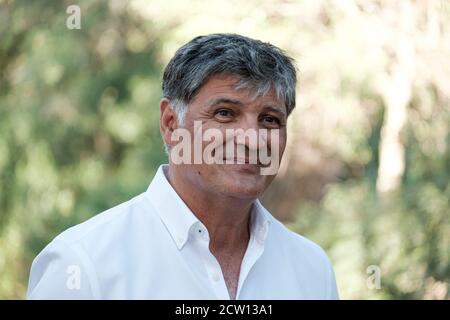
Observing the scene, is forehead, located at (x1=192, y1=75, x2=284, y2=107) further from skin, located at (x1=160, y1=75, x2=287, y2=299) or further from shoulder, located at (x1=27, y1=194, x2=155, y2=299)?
shoulder, located at (x1=27, y1=194, x2=155, y2=299)

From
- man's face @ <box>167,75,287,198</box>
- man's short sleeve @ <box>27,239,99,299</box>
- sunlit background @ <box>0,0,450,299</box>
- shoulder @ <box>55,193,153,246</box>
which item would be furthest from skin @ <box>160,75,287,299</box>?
sunlit background @ <box>0,0,450,299</box>

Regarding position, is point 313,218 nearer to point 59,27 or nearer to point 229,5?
point 229,5

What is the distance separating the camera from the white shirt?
61.2 inches

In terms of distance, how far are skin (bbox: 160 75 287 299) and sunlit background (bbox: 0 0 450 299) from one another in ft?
10.1

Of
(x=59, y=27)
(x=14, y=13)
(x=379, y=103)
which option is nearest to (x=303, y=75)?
(x=379, y=103)

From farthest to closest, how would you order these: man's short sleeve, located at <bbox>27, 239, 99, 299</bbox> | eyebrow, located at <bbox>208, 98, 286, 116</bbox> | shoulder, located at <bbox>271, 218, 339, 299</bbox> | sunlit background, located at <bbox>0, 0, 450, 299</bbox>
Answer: sunlit background, located at <bbox>0, 0, 450, 299</bbox>
shoulder, located at <bbox>271, 218, 339, 299</bbox>
eyebrow, located at <bbox>208, 98, 286, 116</bbox>
man's short sleeve, located at <bbox>27, 239, 99, 299</bbox>

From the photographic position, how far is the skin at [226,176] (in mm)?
1697

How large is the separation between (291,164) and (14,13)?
2604mm

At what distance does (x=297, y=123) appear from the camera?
559 cm

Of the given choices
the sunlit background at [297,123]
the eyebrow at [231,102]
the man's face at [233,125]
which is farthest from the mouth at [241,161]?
the sunlit background at [297,123]

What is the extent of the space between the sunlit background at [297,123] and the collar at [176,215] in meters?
3.01

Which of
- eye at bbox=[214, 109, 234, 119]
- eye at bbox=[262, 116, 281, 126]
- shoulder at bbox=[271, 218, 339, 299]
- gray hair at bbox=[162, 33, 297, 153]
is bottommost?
shoulder at bbox=[271, 218, 339, 299]

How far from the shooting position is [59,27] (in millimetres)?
6562

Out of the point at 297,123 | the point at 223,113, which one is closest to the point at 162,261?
the point at 223,113
